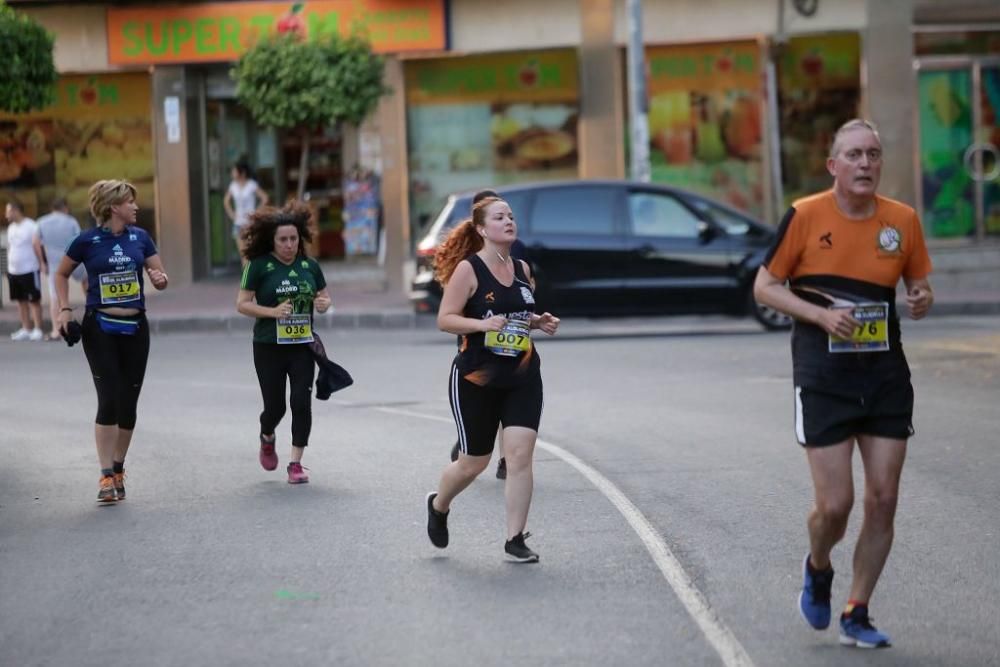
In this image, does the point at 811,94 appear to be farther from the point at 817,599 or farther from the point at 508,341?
the point at 817,599

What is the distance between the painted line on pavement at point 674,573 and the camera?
6094 millimetres

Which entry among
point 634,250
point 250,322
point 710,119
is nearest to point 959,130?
point 710,119

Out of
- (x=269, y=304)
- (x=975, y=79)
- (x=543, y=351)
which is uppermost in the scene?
(x=975, y=79)

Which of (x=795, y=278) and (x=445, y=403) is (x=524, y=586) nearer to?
(x=795, y=278)

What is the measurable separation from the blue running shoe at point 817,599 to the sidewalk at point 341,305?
645 inches

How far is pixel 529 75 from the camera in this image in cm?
2717

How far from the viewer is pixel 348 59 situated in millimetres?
25422

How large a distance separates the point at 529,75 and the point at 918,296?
2132cm

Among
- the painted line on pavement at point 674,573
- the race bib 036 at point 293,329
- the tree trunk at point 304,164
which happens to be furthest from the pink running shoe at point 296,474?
the tree trunk at point 304,164

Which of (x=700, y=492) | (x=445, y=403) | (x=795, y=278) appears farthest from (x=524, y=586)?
(x=445, y=403)

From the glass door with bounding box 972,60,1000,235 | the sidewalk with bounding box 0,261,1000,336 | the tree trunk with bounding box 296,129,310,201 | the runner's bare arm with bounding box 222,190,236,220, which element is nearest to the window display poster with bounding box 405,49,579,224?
the tree trunk with bounding box 296,129,310,201

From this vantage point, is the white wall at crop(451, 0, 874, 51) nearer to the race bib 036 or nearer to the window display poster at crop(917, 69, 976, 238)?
the window display poster at crop(917, 69, 976, 238)

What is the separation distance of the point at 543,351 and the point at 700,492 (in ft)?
28.3

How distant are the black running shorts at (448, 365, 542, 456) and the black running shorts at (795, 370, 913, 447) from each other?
1.79 m
